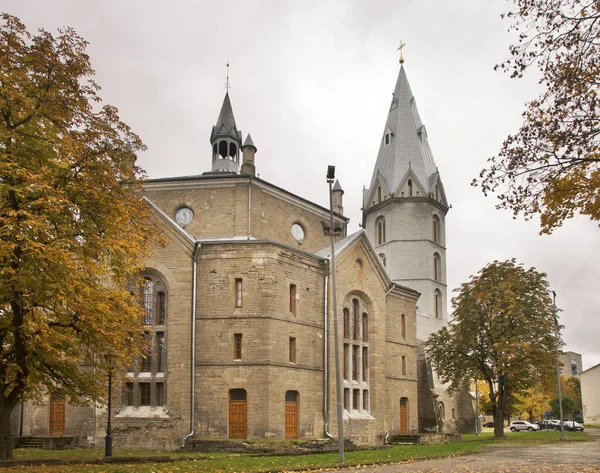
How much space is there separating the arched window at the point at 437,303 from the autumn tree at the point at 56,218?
41.2 metres

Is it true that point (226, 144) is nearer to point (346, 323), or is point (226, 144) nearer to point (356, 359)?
point (346, 323)

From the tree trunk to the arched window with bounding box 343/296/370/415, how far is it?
64.6 feet

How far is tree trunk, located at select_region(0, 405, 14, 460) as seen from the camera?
18.8 meters

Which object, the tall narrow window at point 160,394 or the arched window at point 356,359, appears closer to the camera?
the tall narrow window at point 160,394

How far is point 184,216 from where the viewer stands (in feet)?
120

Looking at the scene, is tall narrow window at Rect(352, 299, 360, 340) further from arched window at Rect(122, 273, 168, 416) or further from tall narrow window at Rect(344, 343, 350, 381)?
arched window at Rect(122, 273, 168, 416)

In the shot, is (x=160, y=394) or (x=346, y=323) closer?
(x=160, y=394)

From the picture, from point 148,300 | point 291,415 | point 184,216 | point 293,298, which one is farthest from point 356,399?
point 184,216

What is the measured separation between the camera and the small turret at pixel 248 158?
1518 inches

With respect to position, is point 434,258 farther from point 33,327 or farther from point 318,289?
point 33,327

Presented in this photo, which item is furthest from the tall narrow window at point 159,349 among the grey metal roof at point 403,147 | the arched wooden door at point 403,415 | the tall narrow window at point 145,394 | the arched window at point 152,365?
the grey metal roof at point 403,147

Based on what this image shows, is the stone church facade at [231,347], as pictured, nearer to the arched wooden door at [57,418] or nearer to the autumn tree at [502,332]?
the arched wooden door at [57,418]

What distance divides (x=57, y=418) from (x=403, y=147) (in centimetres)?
4189

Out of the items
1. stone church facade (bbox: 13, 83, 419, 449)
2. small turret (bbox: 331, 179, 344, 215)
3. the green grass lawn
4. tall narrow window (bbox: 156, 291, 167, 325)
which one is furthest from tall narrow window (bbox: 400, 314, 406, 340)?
tall narrow window (bbox: 156, 291, 167, 325)
